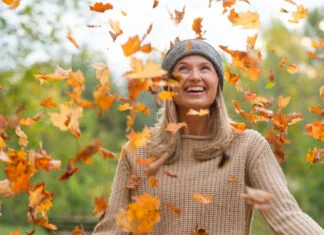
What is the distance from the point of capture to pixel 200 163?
134 inches

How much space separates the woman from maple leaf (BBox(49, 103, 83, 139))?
29.8 inches

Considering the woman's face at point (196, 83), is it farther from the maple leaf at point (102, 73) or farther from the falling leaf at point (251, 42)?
the maple leaf at point (102, 73)

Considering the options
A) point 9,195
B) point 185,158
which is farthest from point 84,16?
point 9,195

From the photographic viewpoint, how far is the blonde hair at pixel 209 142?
3355mm

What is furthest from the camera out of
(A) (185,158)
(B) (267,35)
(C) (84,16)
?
(B) (267,35)

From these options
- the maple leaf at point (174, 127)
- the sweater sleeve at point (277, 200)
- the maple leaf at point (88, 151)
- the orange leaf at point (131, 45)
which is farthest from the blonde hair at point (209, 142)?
the maple leaf at point (88, 151)

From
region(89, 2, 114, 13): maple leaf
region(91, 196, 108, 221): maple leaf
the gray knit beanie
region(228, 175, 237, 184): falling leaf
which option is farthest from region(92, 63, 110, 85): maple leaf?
region(228, 175, 237, 184): falling leaf

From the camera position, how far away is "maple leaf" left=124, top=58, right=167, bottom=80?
2.36 metres

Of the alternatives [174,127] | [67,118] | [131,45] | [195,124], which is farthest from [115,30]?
[195,124]

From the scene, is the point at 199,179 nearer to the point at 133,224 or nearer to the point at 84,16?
the point at 133,224

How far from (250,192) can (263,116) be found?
1.00 meters

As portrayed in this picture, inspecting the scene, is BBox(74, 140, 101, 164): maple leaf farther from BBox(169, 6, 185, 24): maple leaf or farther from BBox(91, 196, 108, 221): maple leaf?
BBox(169, 6, 185, 24): maple leaf

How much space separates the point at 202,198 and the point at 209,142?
359mm

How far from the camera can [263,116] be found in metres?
3.38
